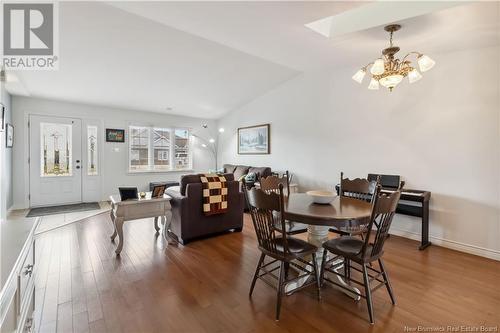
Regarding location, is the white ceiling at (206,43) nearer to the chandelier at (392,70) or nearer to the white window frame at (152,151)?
the chandelier at (392,70)

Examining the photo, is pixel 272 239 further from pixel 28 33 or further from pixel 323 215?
pixel 28 33

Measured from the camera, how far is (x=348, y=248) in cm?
200

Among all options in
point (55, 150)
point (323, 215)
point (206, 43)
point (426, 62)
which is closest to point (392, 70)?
point (426, 62)

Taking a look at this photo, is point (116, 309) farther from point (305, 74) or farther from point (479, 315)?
point (305, 74)

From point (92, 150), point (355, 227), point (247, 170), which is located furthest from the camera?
point (247, 170)

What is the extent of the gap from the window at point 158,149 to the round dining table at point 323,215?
5192 millimetres

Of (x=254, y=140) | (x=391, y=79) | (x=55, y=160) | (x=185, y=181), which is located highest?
(x=391, y=79)

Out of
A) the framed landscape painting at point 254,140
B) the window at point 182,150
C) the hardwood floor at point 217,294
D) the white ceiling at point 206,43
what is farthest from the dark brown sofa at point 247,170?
the hardwood floor at point 217,294

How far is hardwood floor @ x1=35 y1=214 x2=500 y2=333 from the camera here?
5.82ft

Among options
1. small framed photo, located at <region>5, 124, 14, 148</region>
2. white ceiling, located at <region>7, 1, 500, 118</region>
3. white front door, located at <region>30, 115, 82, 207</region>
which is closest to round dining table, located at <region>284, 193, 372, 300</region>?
white ceiling, located at <region>7, 1, 500, 118</region>

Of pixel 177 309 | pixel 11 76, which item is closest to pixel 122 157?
pixel 11 76

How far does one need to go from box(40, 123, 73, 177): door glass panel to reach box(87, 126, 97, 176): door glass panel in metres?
0.34

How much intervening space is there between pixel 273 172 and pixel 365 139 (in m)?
2.15

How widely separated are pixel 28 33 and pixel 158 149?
407 cm
